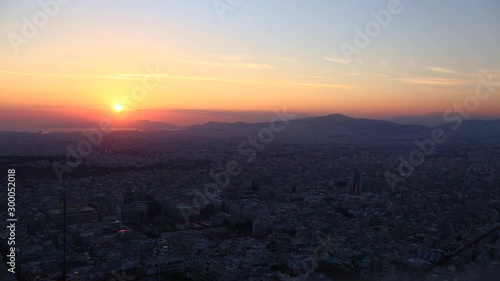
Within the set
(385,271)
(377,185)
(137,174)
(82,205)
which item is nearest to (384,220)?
(385,271)

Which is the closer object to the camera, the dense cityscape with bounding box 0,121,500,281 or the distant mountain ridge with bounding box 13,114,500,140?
the dense cityscape with bounding box 0,121,500,281

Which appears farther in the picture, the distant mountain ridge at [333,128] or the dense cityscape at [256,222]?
the distant mountain ridge at [333,128]

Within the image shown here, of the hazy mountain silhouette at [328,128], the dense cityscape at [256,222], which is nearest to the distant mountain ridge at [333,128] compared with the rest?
the hazy mountain silhouette at [328,128]

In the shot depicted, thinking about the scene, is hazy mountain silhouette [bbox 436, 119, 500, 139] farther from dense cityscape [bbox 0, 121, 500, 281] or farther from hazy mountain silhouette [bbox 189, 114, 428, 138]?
dense cityscape [bbox 0, 121, 500, 281]

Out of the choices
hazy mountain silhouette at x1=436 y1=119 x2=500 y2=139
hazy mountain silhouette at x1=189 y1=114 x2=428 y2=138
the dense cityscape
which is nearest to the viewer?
the dense cityscape

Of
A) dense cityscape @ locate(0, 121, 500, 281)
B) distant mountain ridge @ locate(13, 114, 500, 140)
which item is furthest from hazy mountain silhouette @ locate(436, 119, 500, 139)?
dense cityscape @ locate(0, 121, 500, 281)

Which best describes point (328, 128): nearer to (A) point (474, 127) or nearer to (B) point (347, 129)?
(B) point (347, 129)

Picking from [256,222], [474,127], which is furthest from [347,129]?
[256,222]

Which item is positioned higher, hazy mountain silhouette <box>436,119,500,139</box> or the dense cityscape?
hazy mountain silhouette <box>436,119,500,139</box>

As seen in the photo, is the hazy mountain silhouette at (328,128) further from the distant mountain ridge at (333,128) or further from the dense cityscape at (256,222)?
the dense cityscape at (256,222)

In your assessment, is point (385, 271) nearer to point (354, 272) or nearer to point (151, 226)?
point (354, 272)

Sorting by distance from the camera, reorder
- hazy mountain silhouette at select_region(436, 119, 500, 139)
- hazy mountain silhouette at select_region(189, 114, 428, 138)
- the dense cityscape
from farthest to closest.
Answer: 1. hazy mountain silhouette at select_region(189, 114, 428, 138)
2. hazy mountain silhouette at select_region(436, 119, 500, 139)
3. the dense cityscape
